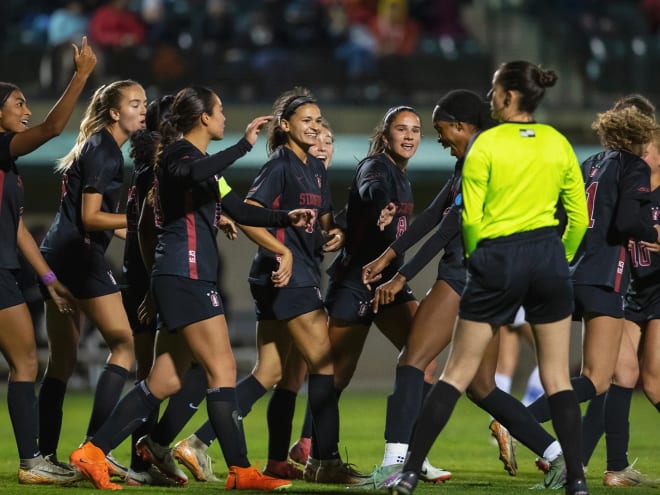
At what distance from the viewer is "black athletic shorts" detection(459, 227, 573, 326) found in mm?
6035

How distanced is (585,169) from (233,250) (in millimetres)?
9622

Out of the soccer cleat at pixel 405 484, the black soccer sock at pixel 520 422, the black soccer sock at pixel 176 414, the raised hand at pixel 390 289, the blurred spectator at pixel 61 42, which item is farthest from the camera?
the blurred spectator at pixel 61 42

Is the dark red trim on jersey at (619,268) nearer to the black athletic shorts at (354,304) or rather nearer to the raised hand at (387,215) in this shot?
the black athletic shorts at (354,304)

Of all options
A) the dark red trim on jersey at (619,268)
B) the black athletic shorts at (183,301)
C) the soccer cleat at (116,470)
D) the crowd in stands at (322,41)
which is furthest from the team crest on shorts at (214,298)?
the crowd in stands at (322,41)

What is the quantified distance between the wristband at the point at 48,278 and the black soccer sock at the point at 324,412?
4.95 ft

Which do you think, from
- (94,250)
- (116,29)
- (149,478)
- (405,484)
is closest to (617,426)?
(405,484)

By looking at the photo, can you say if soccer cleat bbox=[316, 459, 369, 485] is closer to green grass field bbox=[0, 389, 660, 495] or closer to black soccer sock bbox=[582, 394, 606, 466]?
green grass field bbox=[0, 389, 660, 495]

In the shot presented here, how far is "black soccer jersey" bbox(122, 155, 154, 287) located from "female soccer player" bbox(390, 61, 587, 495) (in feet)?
6.85

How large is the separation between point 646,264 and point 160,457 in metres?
3.06

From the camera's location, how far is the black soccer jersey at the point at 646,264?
25.8 feet

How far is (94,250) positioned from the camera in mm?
7566

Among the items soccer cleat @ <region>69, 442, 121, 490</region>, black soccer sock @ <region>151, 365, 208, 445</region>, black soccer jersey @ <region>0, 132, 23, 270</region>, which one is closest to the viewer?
soccer cleat @ <region>69, 442, 121, 490</region>

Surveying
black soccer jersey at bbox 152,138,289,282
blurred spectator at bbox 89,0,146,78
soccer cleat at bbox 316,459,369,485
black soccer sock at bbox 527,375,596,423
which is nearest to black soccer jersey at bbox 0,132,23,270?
black soccer jersey at bbox 152,138,289,282

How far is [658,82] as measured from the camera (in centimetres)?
1620
